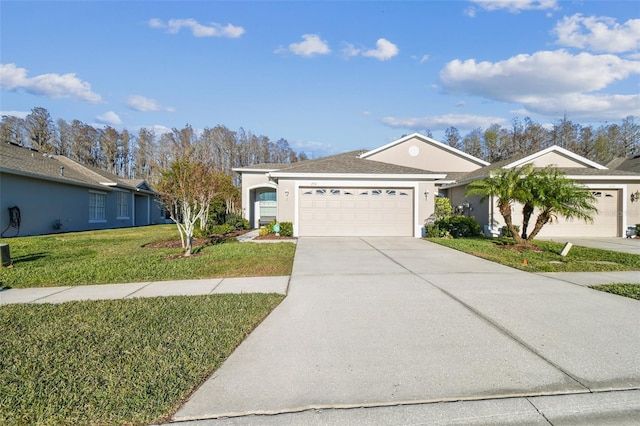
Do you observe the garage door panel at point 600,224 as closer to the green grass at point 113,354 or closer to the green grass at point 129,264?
the green grass at point 129,264

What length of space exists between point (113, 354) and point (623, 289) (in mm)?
8197

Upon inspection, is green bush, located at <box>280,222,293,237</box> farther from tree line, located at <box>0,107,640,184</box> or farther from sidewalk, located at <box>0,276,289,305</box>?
tree line, located at <box>0,107,640,184</box>

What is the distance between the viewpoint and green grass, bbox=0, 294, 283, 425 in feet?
9.08

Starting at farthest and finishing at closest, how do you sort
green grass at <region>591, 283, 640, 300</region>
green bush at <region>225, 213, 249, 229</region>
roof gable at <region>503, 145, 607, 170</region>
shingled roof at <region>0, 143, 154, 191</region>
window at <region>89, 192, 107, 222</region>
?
window at <region>89, 192, 107, 222</region>
green bush at <region>225, 213, 249, 229</region>
roof gable at <region>503, 145, 607, 170</region>
shingled roof at <region>0, 143, 154, 191</region>
green grass at <region>591, 283, 640, 300</region>

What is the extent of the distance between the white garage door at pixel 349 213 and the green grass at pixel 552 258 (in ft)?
10.9

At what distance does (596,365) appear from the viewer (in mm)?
3523

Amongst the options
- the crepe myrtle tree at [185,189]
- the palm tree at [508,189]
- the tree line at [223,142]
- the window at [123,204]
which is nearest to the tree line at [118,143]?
the tree line at [223,142]

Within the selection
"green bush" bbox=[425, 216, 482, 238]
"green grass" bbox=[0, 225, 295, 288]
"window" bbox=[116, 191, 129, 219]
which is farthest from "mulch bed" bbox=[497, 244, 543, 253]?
"window" bbox=[116, 191, 129, 219]

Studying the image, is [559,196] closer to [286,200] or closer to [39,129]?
[286,200]

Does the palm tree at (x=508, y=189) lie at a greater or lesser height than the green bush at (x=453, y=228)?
greater

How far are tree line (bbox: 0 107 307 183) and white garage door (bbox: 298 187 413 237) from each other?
1011 inches

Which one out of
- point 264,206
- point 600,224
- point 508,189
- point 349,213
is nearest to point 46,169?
point 264,206

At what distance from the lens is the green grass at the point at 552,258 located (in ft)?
28.8

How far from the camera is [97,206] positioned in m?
23.0
